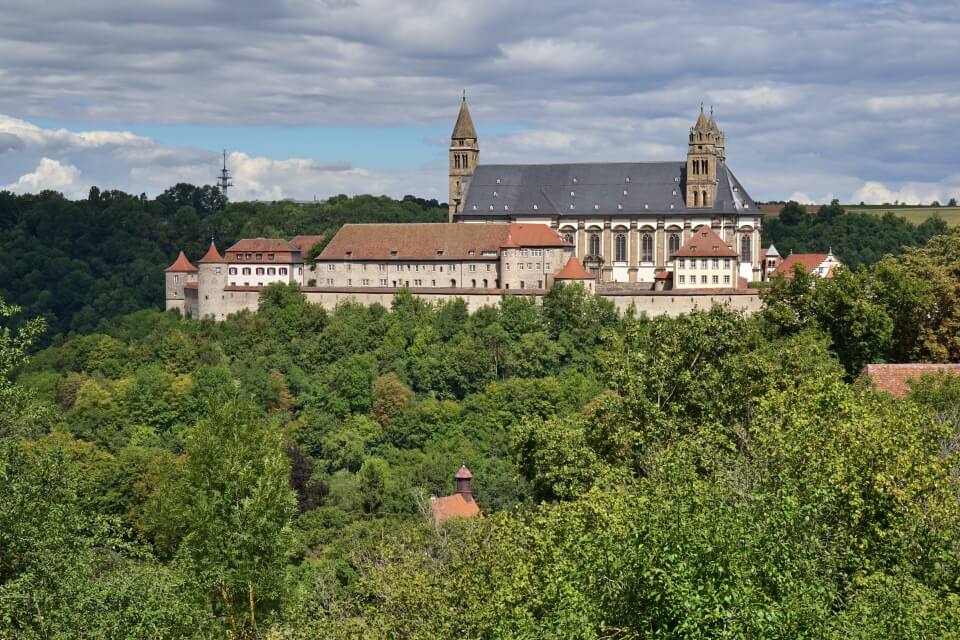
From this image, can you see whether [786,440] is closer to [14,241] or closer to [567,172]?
[567,172]

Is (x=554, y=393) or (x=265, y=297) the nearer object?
(x=554, y=393)

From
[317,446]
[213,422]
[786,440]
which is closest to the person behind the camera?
[786,440]

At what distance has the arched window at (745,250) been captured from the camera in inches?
3386

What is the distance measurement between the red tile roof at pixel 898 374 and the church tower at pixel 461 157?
55.3 m

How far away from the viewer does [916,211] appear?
172 m

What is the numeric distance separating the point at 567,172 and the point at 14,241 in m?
72.1

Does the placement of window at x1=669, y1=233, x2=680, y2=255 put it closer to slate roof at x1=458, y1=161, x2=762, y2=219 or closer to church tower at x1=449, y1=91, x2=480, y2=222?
slate roof at x1=458, y1=161, x2=762, y2=219

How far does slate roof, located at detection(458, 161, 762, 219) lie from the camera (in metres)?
89.9

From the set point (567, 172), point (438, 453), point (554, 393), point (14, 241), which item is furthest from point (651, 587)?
point (14, 241)

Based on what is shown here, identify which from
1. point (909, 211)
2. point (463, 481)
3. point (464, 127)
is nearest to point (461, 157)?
point (464, 127)

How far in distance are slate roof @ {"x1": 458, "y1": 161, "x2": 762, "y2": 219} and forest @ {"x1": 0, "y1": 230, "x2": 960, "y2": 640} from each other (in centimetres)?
2607

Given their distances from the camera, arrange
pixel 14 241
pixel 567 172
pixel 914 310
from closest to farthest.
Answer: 1. pixel 914 310
2. pixel 567 172
3. pixel 14 241

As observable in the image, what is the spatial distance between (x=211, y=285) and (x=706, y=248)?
104 ft

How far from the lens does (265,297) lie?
84000 mm
